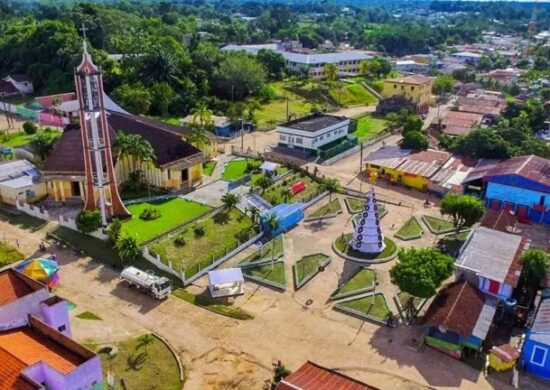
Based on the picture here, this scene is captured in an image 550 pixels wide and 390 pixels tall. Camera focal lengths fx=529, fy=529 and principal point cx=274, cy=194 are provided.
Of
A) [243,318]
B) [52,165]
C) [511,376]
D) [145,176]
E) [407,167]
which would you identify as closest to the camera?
[511,376]

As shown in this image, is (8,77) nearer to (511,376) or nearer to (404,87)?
(404,87)

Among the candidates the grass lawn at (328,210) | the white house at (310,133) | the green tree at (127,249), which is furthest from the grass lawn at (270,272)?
the white house at (310,133)

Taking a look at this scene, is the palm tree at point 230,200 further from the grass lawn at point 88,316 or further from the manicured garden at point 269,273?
the grass lawn at point 88,316

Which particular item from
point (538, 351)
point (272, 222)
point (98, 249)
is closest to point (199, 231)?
point (272, 222)

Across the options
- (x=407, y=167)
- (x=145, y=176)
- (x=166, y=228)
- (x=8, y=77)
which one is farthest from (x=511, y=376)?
(x=8, y=77)

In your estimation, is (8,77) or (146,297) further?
(8,77)

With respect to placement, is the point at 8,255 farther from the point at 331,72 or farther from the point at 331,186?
the point at 331,72
